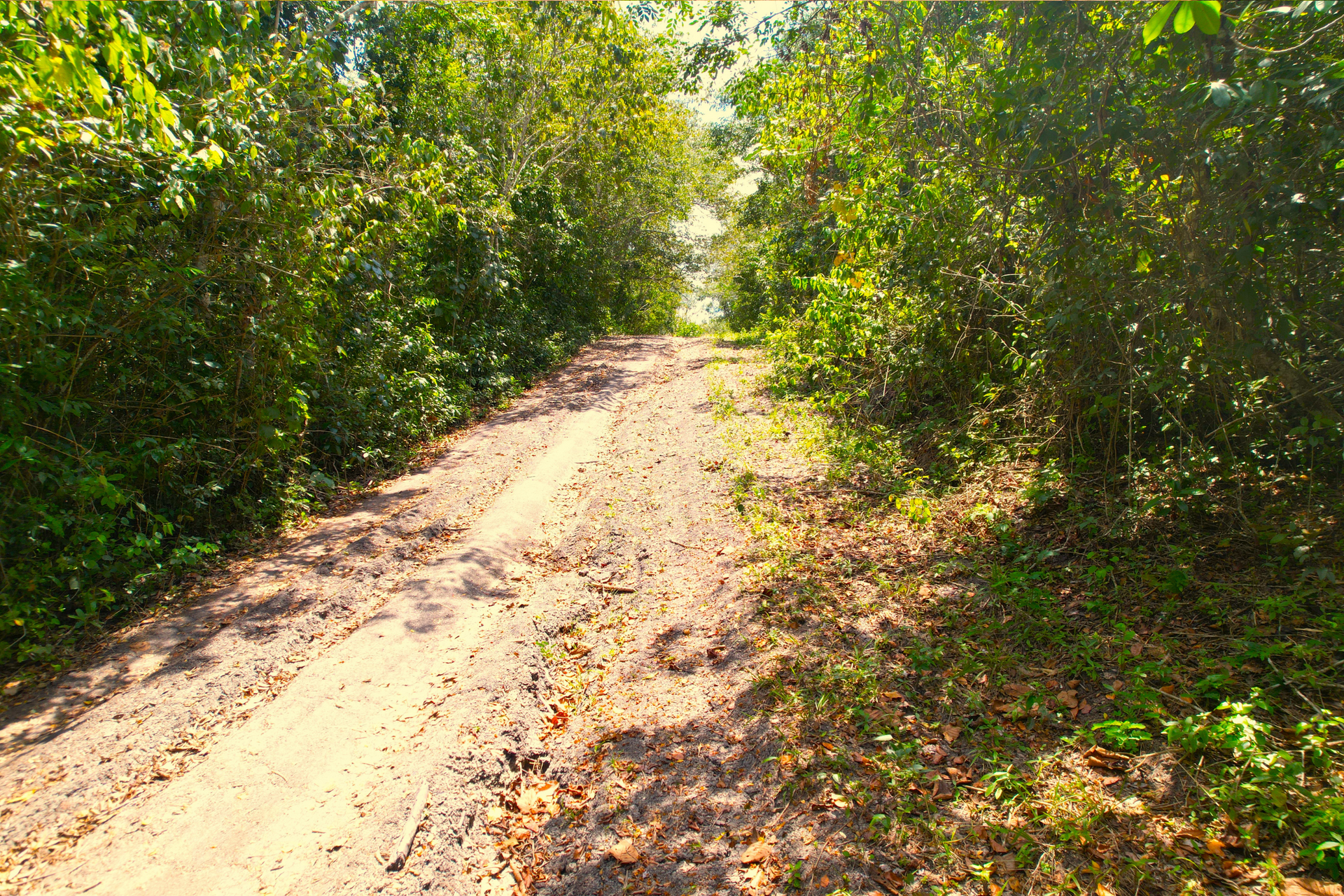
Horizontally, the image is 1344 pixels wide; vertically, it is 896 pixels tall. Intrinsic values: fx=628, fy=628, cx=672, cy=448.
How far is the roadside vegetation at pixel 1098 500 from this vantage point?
2604 mm

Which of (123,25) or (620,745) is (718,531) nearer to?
(620,745)

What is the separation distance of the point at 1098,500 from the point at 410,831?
497 centimetres

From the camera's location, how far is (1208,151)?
11.0 ft

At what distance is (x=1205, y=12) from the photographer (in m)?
1.38

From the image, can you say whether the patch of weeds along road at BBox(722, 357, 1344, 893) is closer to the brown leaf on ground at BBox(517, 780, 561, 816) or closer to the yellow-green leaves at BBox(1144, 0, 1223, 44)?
the brown leaf on ground at BBox(517, 780, 561, 816)

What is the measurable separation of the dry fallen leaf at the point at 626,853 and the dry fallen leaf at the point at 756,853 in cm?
49

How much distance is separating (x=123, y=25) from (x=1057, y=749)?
21.8 feet

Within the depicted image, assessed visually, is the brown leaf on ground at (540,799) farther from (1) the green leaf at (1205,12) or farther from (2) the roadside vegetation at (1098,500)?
(1) the green leaf at (1205,12)

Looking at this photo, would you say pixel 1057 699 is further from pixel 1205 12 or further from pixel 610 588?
pixel 610 588

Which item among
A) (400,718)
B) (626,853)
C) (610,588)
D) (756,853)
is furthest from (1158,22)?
(610,588)

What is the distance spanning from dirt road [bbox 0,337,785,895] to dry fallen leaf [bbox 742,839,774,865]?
0.11m

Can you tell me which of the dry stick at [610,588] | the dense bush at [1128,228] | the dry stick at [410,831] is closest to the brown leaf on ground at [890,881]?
the dry stick at [410,831]

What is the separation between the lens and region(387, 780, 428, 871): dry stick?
2791 millimetres

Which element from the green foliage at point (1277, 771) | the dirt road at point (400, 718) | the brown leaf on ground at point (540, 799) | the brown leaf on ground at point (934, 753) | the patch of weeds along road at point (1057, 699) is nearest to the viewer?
the green foliage at point (1277, 771)
